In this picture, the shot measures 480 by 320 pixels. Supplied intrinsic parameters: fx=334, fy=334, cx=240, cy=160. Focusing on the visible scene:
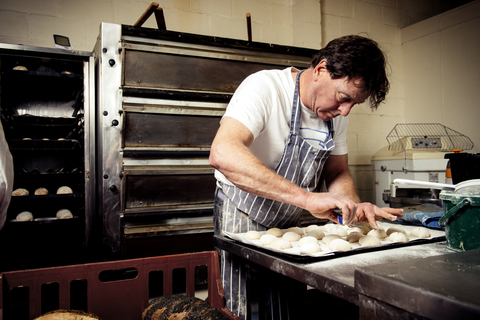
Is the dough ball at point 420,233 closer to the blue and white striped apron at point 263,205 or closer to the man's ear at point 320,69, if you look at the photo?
the blue and white striped apron at point 263,205

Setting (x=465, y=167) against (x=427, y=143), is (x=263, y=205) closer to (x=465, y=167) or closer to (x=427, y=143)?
(x=465, y=167)

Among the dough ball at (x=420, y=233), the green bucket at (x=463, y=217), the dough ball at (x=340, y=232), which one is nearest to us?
the green bucket at (x=463, y=217)

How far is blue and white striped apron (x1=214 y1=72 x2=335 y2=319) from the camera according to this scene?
1.36 meters

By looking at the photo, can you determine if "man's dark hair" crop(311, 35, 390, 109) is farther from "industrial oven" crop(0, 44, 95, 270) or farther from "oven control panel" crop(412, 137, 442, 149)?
"oven control panel" crop(412, 137, 442, 149)

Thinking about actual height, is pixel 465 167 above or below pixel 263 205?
above

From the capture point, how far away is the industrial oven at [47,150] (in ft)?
7.57

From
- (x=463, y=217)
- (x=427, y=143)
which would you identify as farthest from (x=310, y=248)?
(x=427, y=143)

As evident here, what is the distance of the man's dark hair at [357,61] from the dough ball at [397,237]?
0.56 meters

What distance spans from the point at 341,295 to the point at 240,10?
3.05 metres

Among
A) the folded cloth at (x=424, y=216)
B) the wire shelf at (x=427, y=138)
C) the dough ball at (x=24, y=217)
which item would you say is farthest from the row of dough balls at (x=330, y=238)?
the wire shelf at (x=427, y=138)

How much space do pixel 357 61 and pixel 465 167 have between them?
0.58 meters

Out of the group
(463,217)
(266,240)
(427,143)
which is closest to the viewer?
(463,217)

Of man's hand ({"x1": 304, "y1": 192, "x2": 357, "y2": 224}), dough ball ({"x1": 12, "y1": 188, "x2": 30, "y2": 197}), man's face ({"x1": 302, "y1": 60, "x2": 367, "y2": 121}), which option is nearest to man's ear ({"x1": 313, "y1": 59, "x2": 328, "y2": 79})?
man's face ({"x1": 302, "y1": 60, "x2": 367, "y2": 121})

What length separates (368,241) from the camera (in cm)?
115
